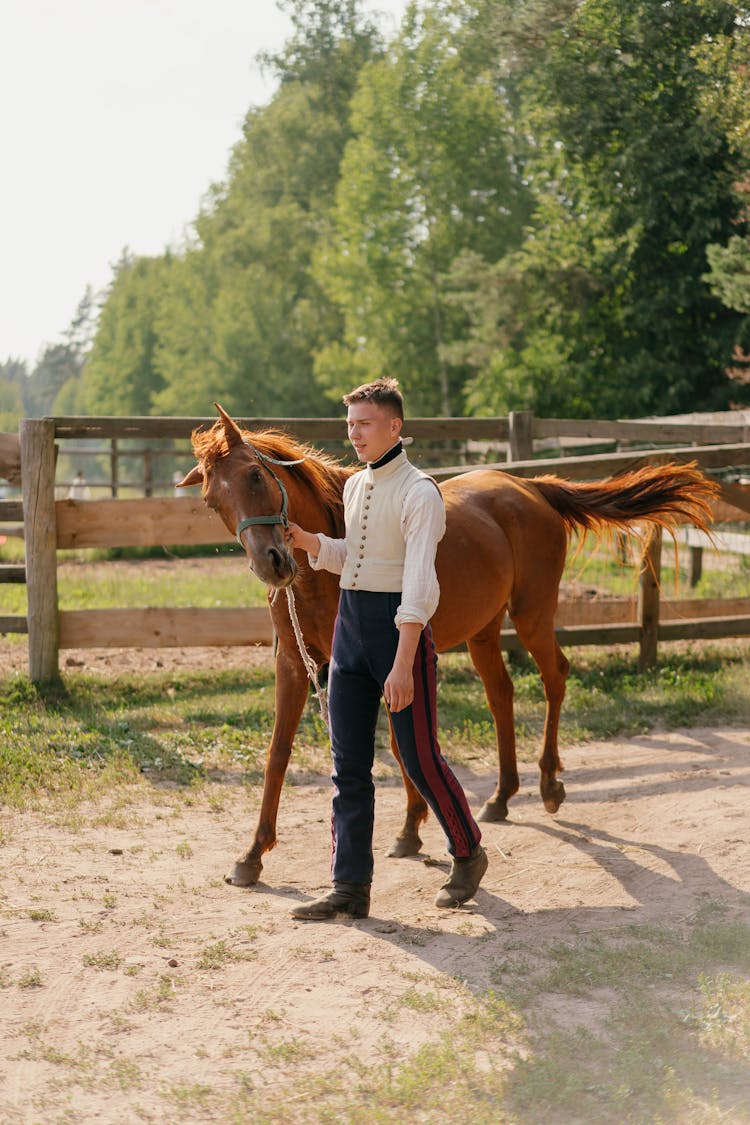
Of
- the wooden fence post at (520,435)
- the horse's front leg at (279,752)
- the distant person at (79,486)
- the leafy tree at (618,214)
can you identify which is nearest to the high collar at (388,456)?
the horse's front leg at (279,752)

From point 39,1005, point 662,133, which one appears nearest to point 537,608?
point 39,1005

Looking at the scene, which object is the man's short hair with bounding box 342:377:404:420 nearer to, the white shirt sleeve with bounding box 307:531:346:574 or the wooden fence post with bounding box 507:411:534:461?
the white shirt sleeve with bounding box 307:531:346:574

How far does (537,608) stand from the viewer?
5.64 metres

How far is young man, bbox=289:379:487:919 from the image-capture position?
3.84 metres

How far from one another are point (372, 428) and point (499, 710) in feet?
7.12

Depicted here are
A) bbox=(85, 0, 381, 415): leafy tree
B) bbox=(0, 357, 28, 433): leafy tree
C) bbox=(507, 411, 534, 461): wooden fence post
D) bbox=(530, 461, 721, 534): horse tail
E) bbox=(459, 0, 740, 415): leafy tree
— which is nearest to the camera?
bbox=(530, 461, 721, 534): horse tail

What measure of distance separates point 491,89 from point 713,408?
47.2 feet

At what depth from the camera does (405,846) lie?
5027 millimetres

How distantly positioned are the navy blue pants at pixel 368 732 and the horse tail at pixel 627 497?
212 cm

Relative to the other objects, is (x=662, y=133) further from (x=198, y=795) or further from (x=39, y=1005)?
(x=39, y=1005)

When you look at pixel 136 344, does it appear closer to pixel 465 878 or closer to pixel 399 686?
pixel 465 878

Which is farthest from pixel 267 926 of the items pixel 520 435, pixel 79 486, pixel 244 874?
pixel 79 486

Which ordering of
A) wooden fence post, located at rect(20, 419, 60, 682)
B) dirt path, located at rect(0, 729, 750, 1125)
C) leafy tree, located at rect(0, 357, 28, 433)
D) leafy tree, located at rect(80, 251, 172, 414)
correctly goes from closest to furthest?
1. dirt path, located at rect(0, 729, 750, 1125)
2. wooden fence post, located at rect(20, 419, 60, 682)
3. leafy tree, located at rect(80, 251, 172, 414)
4. leafy tree, located at rect(0, 357, 28, 433)

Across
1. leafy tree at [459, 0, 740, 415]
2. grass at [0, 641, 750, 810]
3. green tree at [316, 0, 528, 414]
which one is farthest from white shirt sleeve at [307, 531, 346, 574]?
green tree at [316, 0, 528, 414]
